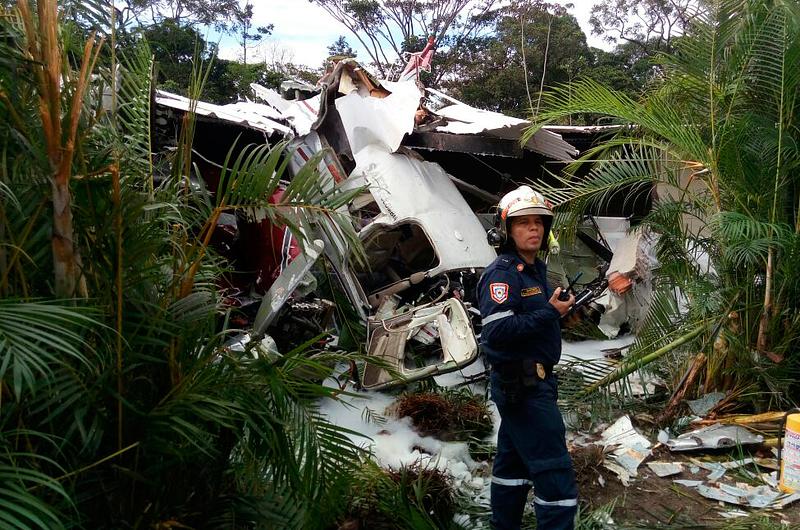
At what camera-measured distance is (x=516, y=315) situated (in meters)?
3.07

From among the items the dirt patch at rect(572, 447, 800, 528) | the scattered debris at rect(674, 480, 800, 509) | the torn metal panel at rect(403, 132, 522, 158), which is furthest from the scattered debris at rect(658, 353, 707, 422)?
the torn metal panel at rect(403, 132, 522, 158)

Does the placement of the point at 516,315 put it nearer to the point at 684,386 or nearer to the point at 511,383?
the point at 511,383

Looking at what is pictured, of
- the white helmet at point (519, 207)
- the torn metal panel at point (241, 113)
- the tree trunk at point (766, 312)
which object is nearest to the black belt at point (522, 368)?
the white helmet at point (519, 207)

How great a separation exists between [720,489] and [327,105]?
5.13m

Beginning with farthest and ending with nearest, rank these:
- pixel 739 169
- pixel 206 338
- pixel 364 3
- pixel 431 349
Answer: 1. pixel 364 3
2. pixel 431 349
3. pixel 739 169
4. pixel 206 338

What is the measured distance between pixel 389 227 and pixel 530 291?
11.3ft

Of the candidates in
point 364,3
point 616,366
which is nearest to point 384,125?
point 616,366

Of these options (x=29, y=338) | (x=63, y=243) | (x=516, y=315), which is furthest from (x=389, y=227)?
(x=29, y=338)

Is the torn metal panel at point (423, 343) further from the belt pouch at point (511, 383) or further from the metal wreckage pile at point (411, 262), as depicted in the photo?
the belt pouch at point (511, 383)

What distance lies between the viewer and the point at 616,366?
16.7ft

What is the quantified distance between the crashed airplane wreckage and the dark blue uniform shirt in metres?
2.06

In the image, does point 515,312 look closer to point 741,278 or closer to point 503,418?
point 503,418

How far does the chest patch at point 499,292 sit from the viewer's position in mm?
3096

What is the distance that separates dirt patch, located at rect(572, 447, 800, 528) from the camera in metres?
3.63
